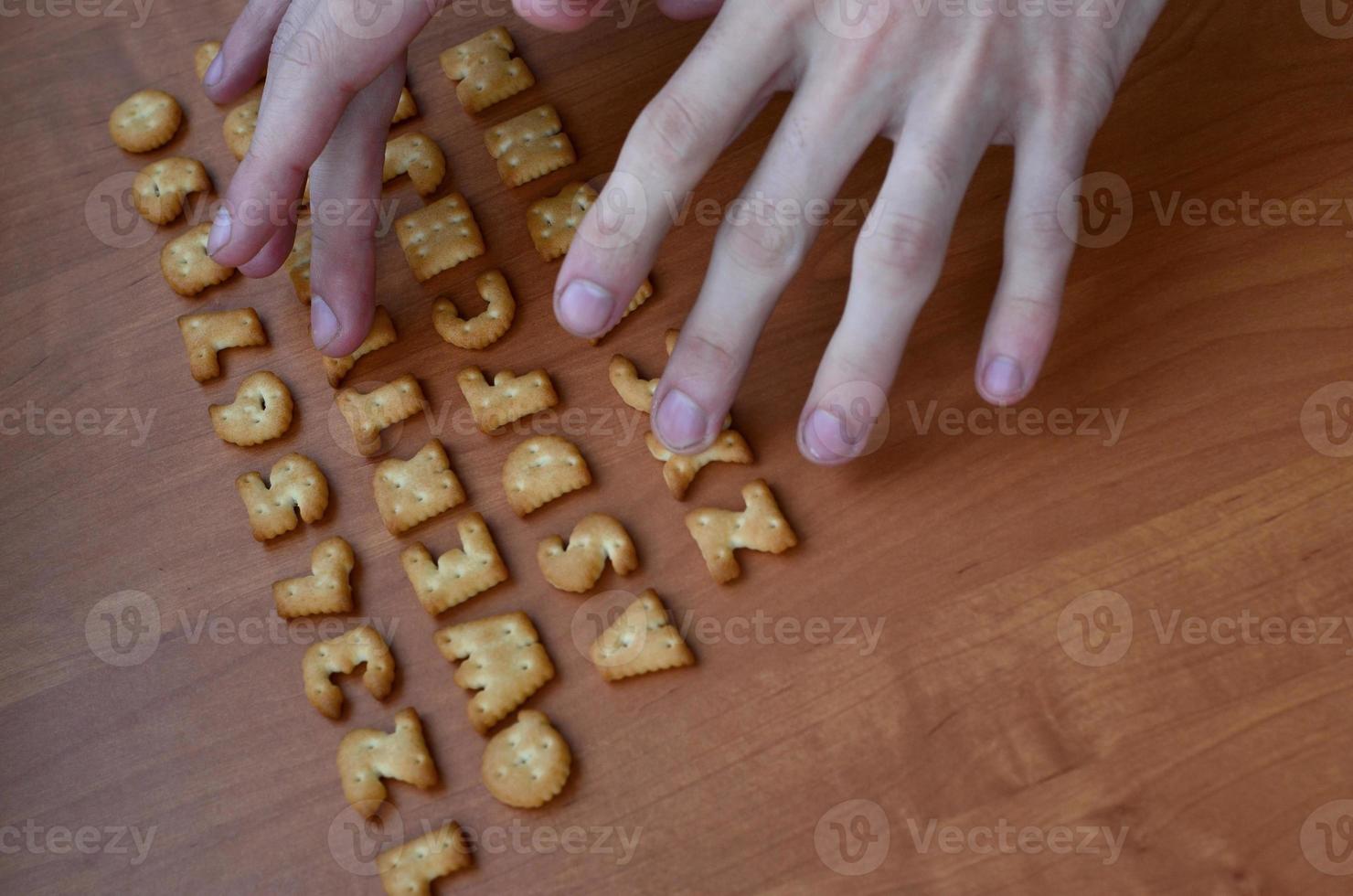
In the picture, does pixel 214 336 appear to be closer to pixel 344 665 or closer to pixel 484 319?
pixel 484 319

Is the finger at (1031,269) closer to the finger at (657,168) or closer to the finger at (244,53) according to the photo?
the finger at (657,168)

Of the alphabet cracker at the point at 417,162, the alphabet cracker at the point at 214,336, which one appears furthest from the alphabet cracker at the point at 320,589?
the alphabet cracker at the point at 417,162

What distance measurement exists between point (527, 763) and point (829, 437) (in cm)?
37

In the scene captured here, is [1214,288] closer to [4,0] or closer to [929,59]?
[929,59]

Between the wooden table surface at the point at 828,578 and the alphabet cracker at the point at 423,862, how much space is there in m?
0.02

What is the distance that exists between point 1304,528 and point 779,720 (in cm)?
48

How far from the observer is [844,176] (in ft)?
3.26

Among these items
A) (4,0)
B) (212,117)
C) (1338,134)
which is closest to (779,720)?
(1338,134)

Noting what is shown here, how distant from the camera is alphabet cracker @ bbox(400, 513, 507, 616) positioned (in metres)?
1.05

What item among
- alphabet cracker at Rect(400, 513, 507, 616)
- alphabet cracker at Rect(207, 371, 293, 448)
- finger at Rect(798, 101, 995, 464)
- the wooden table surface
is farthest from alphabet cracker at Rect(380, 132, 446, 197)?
finger at Rect(798, 101, 995, 464)

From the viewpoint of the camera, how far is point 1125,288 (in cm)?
110

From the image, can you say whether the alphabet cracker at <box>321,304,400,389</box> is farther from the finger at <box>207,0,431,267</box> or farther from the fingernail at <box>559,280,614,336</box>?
the fingernail at <box>559,280,614,336</box>

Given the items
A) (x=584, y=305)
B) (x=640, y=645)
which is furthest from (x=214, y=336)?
(x=640, y=645)

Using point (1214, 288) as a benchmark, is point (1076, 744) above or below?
below
